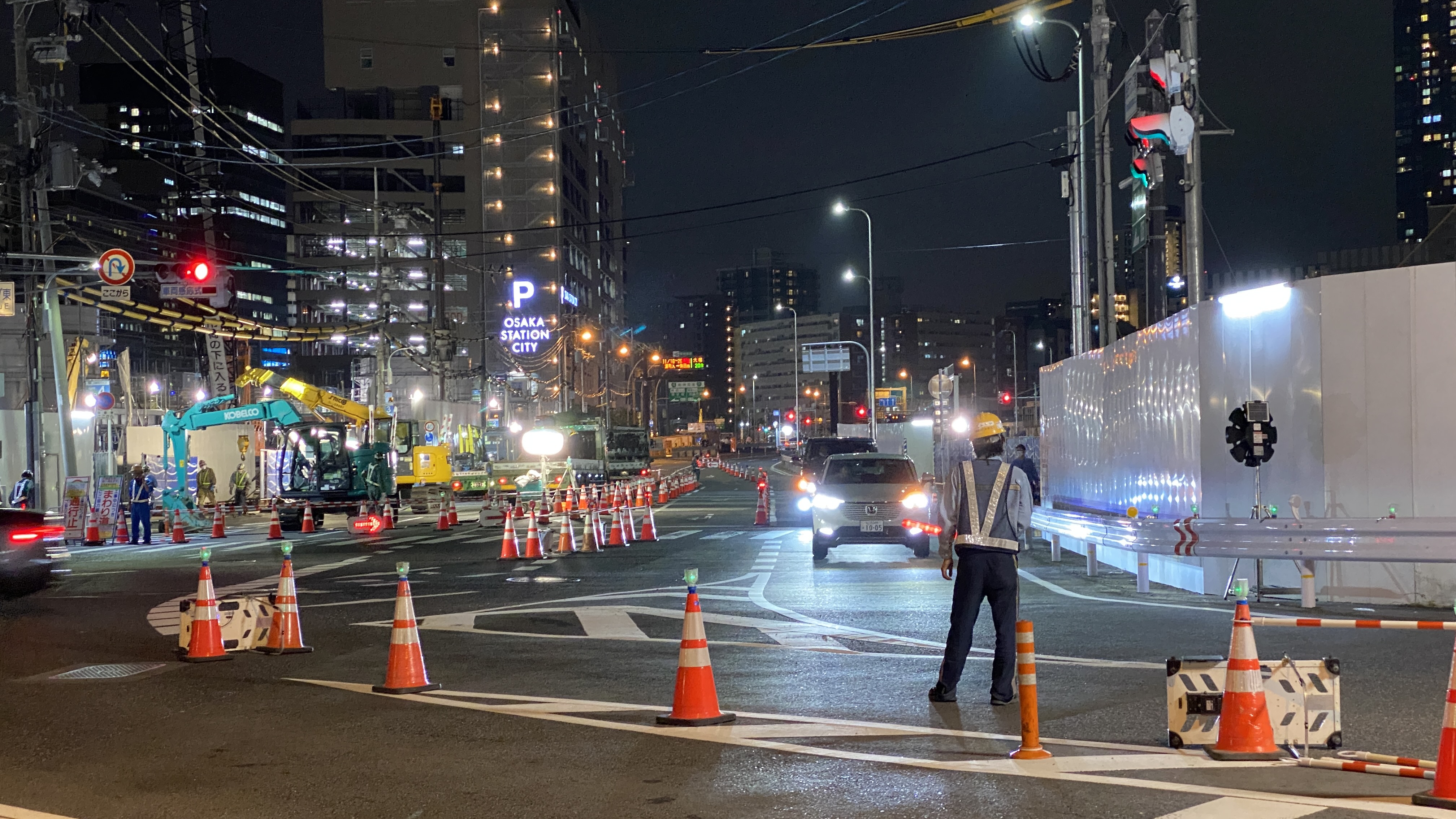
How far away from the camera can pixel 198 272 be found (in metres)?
28.9

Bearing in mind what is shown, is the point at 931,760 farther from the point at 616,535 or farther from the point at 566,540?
the point at 616,535

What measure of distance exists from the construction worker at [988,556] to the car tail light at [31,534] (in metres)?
11.6

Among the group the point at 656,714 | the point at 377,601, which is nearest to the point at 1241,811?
the point at 656,714

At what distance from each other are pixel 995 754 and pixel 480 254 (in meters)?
101

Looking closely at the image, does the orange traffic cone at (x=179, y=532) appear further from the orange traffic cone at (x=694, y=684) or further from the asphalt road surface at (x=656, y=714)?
the orange traffic cone at (x=694, y=684)

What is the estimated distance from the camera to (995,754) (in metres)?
Answer: 7.67

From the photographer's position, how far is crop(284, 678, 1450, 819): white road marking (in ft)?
21.2

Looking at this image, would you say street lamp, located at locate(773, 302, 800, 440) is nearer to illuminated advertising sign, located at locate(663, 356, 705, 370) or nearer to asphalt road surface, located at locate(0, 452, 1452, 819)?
illuminated advertising sign, located at locate(663, 356, 705, 370)

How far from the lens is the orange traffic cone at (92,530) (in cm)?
3042

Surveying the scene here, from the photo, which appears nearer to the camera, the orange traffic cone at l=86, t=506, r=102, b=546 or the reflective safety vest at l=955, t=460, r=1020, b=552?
the reflective safety vest at l=955, t=460, r=1020, b=552

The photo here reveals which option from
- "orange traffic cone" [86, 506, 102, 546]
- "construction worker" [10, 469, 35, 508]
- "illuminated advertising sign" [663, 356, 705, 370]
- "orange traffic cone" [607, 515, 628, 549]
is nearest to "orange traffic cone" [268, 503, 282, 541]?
"orange traffic cone" [86, 506, 102, 546]

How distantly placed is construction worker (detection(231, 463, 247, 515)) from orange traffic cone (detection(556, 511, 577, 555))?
2085cm

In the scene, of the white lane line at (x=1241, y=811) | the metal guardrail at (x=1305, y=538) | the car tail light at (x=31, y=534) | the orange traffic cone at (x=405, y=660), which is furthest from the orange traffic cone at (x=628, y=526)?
the white lane line at (x=1241, y=811)

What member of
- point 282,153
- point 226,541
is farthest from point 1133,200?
point 282,153
